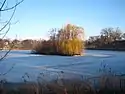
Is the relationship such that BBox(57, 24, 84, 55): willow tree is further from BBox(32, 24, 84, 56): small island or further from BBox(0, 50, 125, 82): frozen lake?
BBox(0, 50, 125, 82): frozen lake

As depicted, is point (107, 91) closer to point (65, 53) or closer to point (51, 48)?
point (65, 53)

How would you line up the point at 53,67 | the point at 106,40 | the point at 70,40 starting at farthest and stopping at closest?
the point at 106,40 → the point at 70,40 → the point at 53,67

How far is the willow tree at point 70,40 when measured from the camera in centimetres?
3854

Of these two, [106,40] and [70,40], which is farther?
[106,40]

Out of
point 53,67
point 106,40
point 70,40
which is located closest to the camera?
point 53,67

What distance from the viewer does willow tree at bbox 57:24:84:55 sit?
38.5m

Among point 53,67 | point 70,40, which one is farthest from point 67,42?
point 53,67

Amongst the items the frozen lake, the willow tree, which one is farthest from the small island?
the frozen lake

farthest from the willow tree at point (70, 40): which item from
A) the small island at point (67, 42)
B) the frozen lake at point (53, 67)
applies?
the frozen lake at point (53, 67)

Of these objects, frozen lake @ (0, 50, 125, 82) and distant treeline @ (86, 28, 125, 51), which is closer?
frozen lake @ (0, 50, 125, 82)

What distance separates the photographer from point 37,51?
46.5m

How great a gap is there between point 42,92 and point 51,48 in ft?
114

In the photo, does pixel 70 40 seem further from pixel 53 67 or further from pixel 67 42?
pixel 53 67

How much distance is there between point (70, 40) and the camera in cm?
3878
